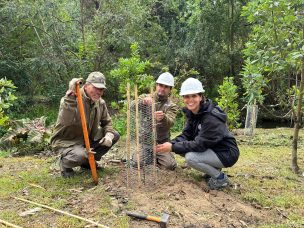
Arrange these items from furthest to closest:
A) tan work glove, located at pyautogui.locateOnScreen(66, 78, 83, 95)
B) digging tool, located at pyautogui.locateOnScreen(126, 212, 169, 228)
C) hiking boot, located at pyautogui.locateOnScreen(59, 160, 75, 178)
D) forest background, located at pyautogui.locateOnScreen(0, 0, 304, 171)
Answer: forest background, located at pyautogui.locateOnScreen(0, 0, 304, 171)
hiking boot, located at pyautogui.locateOnScreen(59, 160, 75, 178)
tan work glove, located at pyautogui.locateOnScreen(66, 78, 83, 95)
digging tool, located at pyautogui.locateOnScreen(126, 212, 169, 228)

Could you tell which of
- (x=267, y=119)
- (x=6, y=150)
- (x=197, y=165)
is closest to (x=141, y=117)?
(x=197, y=165)

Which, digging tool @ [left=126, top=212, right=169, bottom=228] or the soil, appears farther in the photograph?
the soil

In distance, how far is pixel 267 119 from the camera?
1459 cm

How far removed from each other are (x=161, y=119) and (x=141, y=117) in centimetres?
40

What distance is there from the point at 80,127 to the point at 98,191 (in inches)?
32.5

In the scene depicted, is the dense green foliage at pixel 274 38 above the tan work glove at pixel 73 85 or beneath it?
above

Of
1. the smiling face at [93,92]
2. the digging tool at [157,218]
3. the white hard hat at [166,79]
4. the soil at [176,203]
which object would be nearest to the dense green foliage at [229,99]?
the white hard hat at [166,79]

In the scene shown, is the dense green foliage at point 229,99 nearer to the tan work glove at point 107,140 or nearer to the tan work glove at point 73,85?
the tan work glove at point 107,140

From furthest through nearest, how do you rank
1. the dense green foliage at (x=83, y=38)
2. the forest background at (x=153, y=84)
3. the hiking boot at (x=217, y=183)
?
the dense green foliage at (x=83, y=38) < the hiking boot at (x=217, y=183) < the forest background at (x=153, y=84)

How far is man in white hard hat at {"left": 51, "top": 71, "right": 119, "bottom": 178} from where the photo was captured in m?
3.84

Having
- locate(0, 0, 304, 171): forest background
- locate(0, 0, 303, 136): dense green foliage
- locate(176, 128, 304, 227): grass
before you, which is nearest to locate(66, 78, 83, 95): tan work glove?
locate(176, 128, 304, 227): grass

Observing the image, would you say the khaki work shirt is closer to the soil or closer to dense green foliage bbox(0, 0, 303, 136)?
the soil

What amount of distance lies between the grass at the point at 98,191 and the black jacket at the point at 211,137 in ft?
1.62

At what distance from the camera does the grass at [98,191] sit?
3241mm
